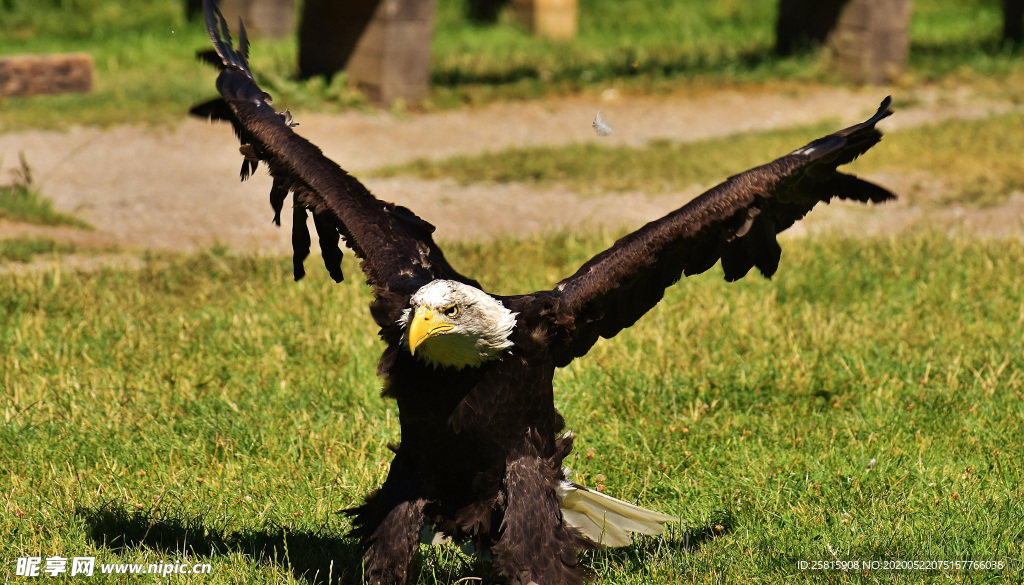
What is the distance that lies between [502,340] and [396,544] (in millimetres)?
702

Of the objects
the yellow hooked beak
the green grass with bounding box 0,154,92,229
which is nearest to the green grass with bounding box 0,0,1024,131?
the green grass with bounding box 0,154,92,229

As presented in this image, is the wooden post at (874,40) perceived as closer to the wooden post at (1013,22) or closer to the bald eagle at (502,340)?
the wooden post at (1013,22)

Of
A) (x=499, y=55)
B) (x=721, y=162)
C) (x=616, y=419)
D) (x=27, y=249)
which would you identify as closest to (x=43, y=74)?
(x=27, y=249)

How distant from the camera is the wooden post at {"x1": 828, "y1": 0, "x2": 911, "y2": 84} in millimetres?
14320

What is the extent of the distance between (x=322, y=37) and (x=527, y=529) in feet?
33.4

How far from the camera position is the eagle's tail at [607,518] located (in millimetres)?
4051

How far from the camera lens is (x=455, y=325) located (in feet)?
11.5

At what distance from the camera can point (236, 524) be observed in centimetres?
424

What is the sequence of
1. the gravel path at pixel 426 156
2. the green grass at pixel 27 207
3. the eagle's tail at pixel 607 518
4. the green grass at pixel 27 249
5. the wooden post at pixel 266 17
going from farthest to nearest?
the wooden post at pixel 266 17 < the gravel path at pixel 426 156 < the green grass at pixel 27 207 < the green grass at pixel 27 249 < the eagle's tail at pixel 607 518

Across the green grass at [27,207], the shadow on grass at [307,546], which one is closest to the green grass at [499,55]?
the green grass at [27,207]

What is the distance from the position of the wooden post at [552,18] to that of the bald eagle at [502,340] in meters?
15.1

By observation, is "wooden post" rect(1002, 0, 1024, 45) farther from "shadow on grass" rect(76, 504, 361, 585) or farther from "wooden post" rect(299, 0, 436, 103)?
"shadow on grass" rect(76, 504, 361, 585)

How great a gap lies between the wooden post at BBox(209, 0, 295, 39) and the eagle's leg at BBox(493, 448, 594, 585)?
14.1m

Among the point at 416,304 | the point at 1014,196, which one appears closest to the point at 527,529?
the point at 416,304
